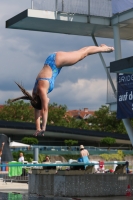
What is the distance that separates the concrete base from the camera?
61.3ft

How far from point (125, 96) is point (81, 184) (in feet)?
19.7

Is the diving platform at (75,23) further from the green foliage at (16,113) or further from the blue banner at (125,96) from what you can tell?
the green foliage at (16,113)

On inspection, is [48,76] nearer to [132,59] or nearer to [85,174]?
[132,59]

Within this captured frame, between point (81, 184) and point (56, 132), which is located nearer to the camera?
point (81, 184)

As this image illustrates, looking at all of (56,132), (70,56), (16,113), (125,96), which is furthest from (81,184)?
(16,113)

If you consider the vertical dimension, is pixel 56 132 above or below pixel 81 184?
above

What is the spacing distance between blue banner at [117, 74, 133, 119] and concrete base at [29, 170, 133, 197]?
15.0 ft

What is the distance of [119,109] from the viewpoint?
24.2 meters

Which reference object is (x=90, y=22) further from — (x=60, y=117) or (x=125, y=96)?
(x=60, y=117)

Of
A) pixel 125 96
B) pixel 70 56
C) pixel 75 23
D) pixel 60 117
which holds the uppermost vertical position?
pixel 60 117

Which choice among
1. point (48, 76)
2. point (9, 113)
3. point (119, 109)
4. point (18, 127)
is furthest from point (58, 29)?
point (9, 113)

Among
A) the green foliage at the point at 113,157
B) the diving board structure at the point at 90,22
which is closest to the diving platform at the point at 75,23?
the diving board structure at the point at 90,22

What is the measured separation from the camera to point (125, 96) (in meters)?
23.6

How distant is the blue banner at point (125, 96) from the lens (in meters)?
23.3
